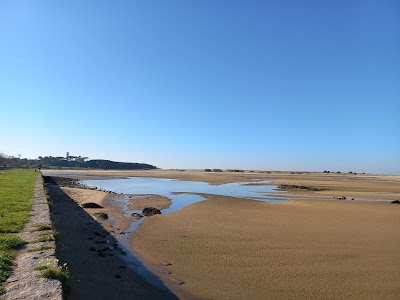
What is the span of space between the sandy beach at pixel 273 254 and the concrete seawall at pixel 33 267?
131 inches

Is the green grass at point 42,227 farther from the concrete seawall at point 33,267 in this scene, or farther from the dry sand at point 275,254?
the dry sand at point 275,254

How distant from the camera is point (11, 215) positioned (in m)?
12.0

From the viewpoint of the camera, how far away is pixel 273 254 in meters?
11.3

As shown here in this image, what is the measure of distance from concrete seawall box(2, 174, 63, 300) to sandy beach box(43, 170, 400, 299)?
3.33m

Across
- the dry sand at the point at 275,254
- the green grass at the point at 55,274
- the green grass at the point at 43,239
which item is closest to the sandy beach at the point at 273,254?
the dry sand at the point at 275,254

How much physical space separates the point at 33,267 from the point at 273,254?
8049 millimetres

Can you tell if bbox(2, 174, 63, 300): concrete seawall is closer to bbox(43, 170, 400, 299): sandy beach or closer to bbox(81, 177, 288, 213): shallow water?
bbox(43, 170, 400, 299): sandy beach

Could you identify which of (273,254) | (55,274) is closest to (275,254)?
(273,254)

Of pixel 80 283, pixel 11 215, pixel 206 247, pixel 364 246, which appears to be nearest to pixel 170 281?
pixel 80 283

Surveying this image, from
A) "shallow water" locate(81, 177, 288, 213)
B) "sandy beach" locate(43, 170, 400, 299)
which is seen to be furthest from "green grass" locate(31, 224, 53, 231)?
"shallow water" locate(81, 177, 288, 213)

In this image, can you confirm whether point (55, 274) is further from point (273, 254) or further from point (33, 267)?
point (273, 254)

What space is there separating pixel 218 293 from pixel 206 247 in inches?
166

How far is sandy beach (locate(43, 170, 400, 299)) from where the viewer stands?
8.39 meters

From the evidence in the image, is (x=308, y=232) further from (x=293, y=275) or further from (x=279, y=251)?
(x=293, y=275)
